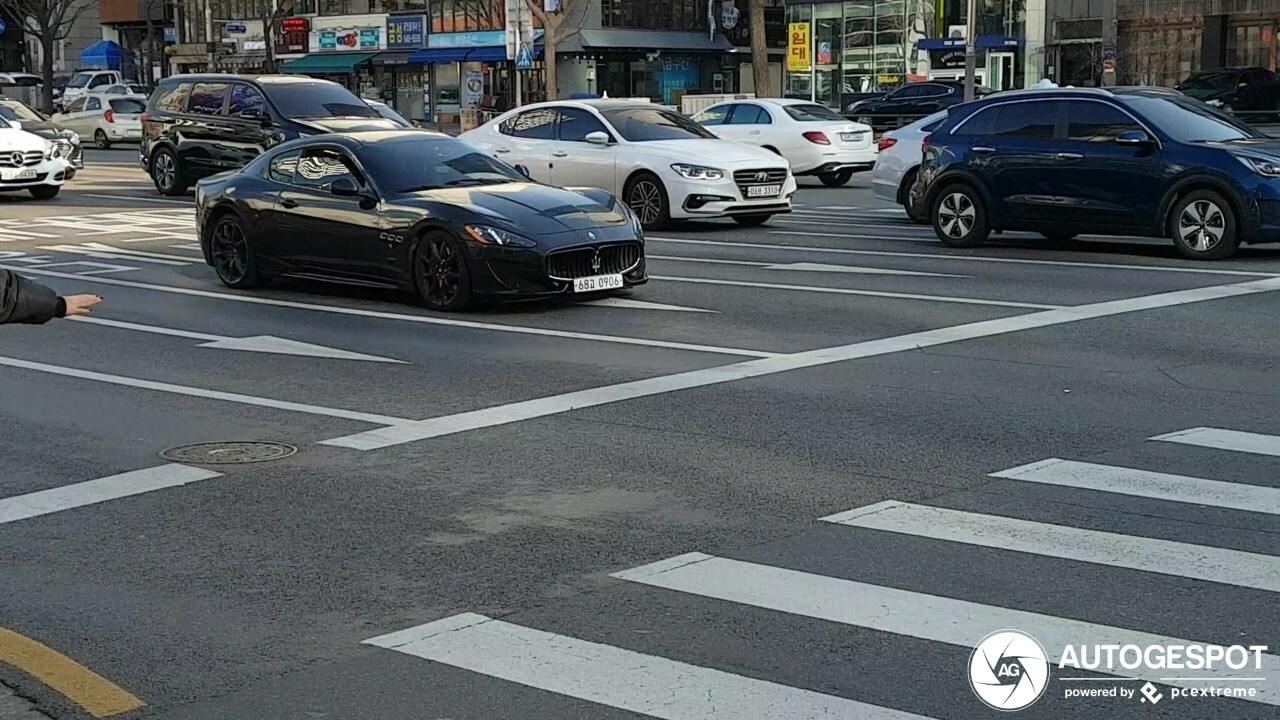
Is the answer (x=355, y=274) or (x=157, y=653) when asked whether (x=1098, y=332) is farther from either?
(x=157, y=653)

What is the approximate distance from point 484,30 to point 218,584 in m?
63.1

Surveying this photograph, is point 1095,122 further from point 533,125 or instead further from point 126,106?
point 126,106

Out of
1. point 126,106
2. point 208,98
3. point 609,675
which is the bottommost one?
point 609,675

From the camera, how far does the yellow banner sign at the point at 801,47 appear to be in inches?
2495

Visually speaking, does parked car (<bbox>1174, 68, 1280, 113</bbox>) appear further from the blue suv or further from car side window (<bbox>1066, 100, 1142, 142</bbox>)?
car side window (<bbox>1066, 100, 1142, 142</bbox>)

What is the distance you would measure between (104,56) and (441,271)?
259 feet

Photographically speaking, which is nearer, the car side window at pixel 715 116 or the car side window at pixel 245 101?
the car side window at pixel 245 101

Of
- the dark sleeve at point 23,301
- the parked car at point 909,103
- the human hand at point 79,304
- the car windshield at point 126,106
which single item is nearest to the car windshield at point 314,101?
the human hand at point 79,304

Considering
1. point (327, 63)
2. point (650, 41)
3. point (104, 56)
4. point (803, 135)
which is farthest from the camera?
point (104, 56)

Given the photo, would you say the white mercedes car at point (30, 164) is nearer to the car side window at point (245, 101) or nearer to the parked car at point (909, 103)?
the car side window at point (245, 101)

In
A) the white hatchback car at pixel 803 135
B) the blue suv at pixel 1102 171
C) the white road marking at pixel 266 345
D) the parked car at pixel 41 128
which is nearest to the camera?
the white road marking at pixel 266 345

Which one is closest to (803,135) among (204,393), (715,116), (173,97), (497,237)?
(715,116)

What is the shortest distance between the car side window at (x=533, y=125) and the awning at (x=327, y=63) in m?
50.5

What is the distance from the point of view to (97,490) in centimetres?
783
